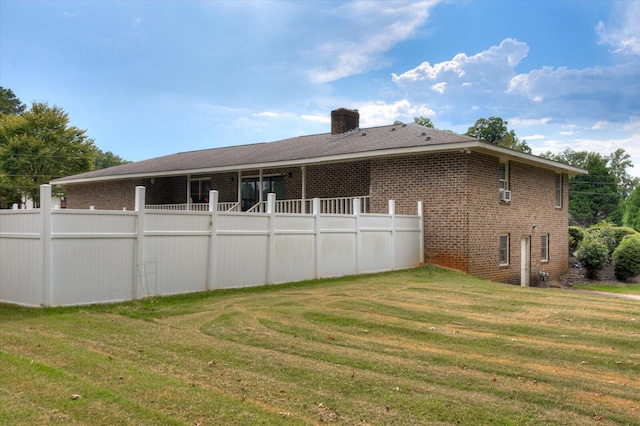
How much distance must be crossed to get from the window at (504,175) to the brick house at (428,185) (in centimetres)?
3

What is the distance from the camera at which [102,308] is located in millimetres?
8953

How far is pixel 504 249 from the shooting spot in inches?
689

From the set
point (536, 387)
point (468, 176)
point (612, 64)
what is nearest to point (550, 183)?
point (468, 176)

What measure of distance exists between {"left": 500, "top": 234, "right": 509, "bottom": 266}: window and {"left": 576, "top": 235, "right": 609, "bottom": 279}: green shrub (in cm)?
543

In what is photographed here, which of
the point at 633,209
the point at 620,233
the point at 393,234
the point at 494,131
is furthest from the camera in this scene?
the point at 494,131

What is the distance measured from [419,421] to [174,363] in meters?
2.78

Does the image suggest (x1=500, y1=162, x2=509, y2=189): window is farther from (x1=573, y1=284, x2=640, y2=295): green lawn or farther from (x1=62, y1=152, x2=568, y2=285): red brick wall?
(x1=573, y1=284, x2=640, y2=295): green lawn

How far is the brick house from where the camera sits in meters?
15.5

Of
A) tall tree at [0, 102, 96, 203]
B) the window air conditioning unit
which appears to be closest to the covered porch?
the window air conditioning unit

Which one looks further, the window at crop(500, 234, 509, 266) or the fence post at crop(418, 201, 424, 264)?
the window at crop(500, 234, 509, 266)

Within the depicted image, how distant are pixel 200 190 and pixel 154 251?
1465cm

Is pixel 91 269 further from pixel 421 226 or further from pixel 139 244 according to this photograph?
pixel 421 226

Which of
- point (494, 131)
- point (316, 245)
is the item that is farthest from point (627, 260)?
point (494, 131)

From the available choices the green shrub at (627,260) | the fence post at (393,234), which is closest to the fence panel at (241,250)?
the fence post at (393,234)
